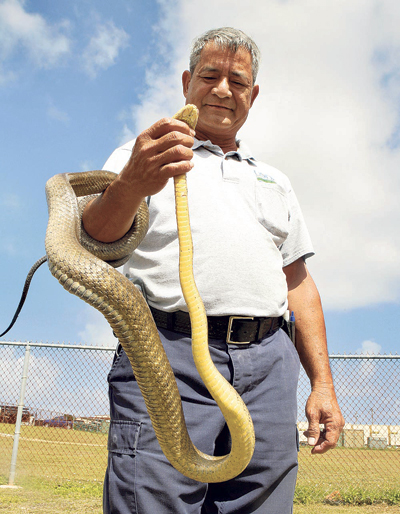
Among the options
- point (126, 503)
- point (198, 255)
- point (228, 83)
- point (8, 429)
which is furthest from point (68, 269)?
point (8, 429)

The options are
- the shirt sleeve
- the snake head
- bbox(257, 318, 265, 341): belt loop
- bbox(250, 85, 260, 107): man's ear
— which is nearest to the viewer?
the snake head

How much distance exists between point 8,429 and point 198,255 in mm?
7515

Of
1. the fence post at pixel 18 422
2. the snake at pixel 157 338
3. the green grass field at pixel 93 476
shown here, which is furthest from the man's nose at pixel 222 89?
the fence post at pixel 18 422

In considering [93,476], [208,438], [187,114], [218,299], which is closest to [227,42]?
[187,114]

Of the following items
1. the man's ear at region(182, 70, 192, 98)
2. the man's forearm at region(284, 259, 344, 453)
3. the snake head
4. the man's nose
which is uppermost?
the man's ear at region(182, 70, 192, 98)

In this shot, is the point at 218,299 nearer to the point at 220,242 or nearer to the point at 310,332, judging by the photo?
the point at 220,242

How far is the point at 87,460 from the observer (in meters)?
8.77

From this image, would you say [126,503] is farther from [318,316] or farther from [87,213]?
[318,316]

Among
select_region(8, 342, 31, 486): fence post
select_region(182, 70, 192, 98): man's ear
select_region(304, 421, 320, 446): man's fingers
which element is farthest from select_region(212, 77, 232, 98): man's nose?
select_region(8, 342, 31, 486): fence post

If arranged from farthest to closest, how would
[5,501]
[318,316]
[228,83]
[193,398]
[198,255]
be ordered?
[5,501]
[318,316]
[228,83]
[198,255]
[193,398]

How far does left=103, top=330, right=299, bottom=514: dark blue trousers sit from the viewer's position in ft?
6.65

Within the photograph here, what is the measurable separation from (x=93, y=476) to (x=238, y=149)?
7651 mm

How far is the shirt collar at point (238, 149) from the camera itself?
8.85ft

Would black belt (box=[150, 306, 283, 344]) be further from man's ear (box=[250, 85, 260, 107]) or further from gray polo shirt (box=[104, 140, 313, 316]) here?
man's ear (box=[250, 85, 260, 107])
